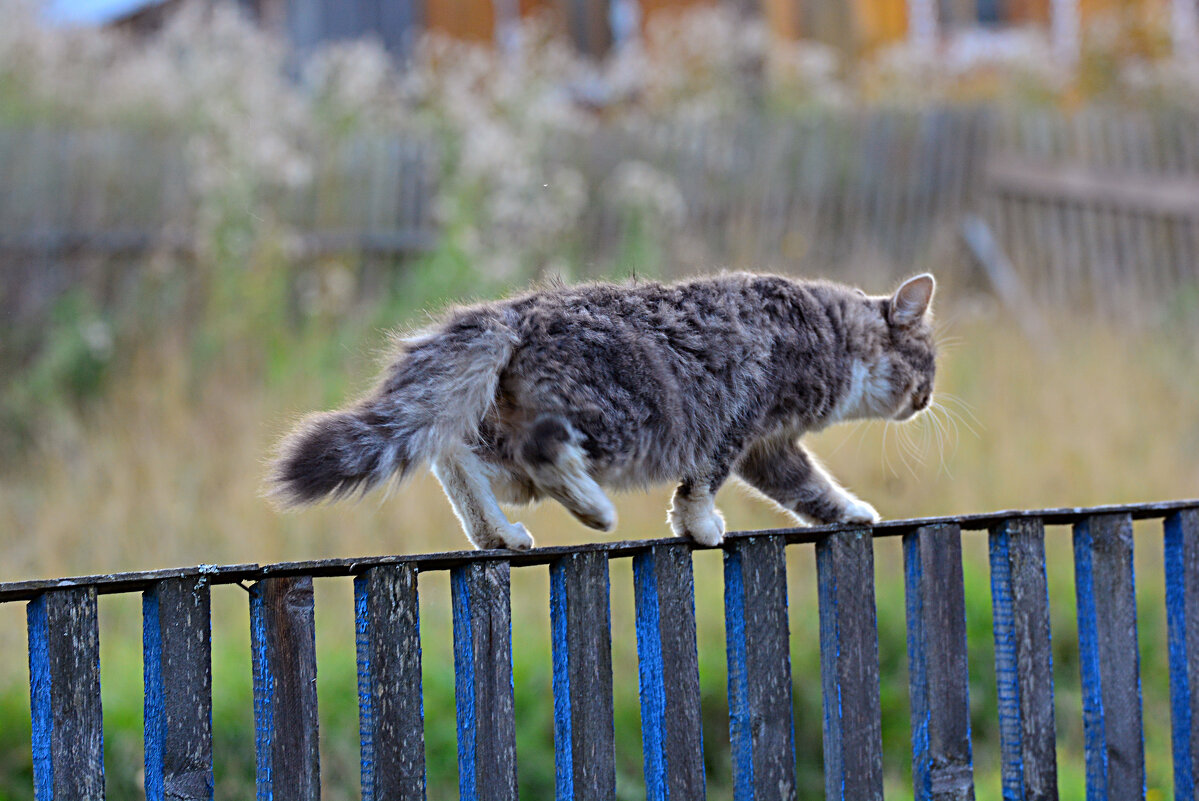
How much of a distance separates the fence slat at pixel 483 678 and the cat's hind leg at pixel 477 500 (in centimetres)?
18

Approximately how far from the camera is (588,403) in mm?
2326

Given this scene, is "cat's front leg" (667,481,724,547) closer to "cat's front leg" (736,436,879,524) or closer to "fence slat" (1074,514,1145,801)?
"cat's front leg" (736,436,879,524)

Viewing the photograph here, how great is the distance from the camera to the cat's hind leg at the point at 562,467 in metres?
2.29

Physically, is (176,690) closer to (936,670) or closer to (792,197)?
(936,670)

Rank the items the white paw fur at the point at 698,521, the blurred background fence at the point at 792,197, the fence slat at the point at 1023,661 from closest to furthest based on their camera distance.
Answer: the white paw fur at the point at 698,521
the fence slat at the point at 1023,661
the blurred background fence at the point at 792,197

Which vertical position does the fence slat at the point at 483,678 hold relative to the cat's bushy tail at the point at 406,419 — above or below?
below

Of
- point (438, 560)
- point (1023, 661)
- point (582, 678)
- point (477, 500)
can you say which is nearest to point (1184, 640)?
point (1023, 661)

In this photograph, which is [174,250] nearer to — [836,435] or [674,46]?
[836,435]

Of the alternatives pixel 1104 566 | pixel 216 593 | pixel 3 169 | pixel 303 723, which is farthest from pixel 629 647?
pixel 3 169

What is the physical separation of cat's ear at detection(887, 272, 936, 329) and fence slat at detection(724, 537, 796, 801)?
2.94 ft

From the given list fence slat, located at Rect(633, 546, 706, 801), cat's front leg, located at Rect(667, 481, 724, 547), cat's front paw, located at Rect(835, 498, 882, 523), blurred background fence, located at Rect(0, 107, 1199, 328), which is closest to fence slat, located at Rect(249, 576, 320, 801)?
fence slat, located at Rect(633, 546, 706, 801)

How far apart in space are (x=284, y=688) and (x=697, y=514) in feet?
3.03

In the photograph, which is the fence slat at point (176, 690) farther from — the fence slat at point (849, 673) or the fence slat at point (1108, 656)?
the fence slat at point (1108, 656)

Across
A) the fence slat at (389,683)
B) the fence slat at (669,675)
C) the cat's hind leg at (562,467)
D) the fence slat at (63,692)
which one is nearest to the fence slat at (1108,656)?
the fence slat at (669,675)
